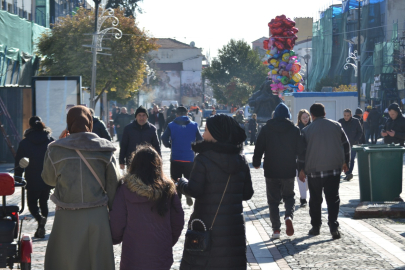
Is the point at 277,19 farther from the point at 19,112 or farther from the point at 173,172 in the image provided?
the point at 173,172

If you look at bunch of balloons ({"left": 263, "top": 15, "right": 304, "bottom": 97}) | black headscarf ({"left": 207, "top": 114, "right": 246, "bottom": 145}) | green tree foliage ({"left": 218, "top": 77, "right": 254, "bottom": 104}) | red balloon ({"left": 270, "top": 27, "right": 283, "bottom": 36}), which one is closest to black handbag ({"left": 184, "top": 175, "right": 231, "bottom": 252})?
black headscarf ({"left": 207, "top": 114, "right": 246, "bottom": 145})

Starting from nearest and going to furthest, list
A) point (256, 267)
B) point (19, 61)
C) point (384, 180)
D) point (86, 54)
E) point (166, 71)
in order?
point (256, 267) → point (384, 180) → point (19, 61) → point (86, 54) → point (166, 71)

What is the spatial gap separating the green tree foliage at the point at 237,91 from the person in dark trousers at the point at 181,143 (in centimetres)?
7326

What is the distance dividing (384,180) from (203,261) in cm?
686

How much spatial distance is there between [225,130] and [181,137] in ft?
19.9

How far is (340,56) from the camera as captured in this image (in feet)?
220

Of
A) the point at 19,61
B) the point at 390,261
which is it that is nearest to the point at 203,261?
the point at 390,261

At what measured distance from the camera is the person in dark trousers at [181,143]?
10.9 m

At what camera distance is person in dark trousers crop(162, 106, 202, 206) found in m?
10.9

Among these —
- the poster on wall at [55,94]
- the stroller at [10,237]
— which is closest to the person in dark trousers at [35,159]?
the stroller at [10,237]

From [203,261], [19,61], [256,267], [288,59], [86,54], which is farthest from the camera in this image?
[86,54]

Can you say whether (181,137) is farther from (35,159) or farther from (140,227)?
(140,227)

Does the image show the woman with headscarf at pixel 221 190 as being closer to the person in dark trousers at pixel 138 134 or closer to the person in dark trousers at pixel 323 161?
the person in dark trousers at pixel 323 161

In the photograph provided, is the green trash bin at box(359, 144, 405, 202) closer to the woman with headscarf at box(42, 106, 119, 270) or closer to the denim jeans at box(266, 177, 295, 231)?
the denim jeans at box(266, 177, 295, 231)
